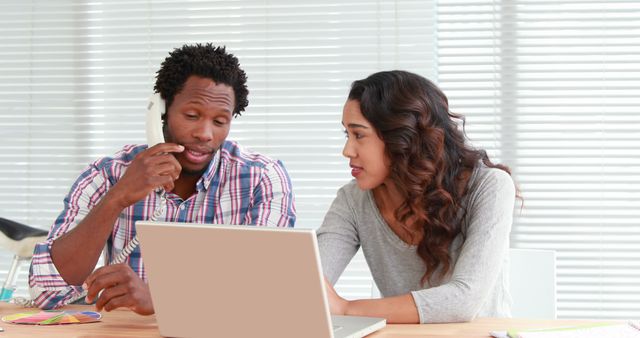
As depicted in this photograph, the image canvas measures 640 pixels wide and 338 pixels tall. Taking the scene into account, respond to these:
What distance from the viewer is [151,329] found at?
1.71 metres

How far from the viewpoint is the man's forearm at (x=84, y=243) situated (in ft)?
7.14

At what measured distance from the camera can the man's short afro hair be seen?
238cm

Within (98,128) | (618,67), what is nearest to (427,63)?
(618,67)

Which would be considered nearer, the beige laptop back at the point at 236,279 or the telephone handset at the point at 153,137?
the beige laptop back at the point at 236,279

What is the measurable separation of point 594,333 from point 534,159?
1.86 m

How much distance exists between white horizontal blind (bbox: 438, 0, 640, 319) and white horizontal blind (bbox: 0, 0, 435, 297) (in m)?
0.39

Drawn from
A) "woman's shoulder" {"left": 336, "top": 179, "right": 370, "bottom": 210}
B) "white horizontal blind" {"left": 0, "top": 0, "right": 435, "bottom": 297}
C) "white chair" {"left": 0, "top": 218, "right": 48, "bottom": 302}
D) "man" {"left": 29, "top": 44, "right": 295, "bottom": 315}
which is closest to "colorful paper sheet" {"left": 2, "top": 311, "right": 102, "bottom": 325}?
"man" {"left": 29, "top": 44, "right": 295, "bottom": 315}

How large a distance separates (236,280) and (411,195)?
2.71 feet

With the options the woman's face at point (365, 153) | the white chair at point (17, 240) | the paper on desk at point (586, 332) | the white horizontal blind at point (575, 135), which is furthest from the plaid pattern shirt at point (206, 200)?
the white horizontal blind at point (575, 135)

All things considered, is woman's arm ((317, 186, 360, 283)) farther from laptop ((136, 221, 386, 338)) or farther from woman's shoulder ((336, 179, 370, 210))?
laptop ((136, 221, 386, 338))

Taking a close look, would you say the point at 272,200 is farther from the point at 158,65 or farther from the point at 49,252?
the point at 158,65

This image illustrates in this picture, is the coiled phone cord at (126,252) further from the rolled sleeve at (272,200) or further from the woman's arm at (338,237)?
the woman's arm at (338,237)

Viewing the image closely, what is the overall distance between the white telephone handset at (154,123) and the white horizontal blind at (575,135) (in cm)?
155

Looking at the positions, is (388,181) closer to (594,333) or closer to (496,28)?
(594,333)
